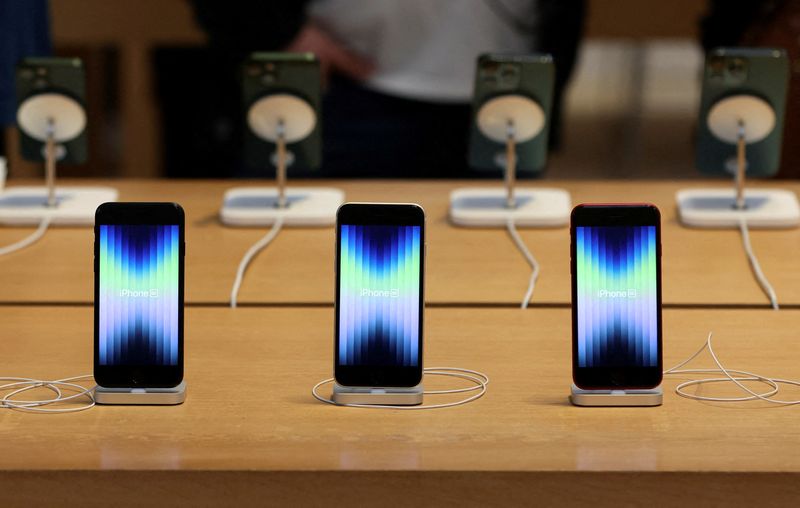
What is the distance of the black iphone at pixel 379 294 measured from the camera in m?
1.46

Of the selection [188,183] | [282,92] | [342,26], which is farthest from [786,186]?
[342,26]

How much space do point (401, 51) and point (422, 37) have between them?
0.08m

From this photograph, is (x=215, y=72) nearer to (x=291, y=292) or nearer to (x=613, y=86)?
(x=613, y=86)

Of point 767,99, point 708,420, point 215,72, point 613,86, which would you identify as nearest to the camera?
point 708,420

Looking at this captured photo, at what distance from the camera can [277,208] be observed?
2.37m

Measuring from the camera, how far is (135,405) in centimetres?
147

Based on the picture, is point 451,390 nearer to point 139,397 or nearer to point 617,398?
point 617,398

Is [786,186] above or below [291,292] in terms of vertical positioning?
above

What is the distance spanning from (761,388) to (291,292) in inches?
30.3

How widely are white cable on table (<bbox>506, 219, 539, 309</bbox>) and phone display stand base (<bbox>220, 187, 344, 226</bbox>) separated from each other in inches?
13.0

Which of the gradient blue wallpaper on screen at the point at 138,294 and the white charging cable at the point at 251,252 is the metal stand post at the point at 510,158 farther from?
the gradient blue wallpaper on screen at the point at 138,294

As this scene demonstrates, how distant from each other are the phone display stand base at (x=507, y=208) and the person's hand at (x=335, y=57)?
50.2 inches

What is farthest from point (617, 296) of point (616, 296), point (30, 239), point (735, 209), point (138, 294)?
point (30, 239)

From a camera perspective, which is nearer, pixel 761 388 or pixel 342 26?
pixel 761 388
